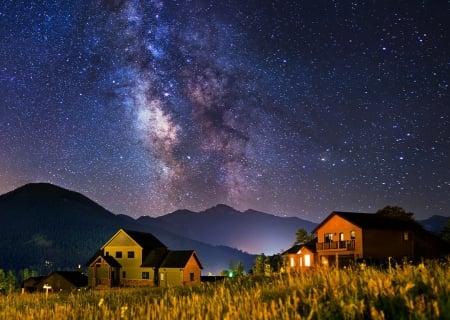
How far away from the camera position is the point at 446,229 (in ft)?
237

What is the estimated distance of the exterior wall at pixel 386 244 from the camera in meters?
57.1

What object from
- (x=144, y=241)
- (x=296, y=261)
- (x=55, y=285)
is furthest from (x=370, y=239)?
(x=55, y=285)

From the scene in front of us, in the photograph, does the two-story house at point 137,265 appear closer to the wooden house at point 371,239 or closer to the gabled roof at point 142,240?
the gabled roof at point 142,240

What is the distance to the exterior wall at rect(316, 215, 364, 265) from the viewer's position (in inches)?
2237

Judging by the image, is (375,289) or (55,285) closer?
(375,289)

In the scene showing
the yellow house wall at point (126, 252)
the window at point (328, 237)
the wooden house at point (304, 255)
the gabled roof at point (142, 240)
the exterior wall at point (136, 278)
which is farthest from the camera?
the gabled roof at point (142, 240)

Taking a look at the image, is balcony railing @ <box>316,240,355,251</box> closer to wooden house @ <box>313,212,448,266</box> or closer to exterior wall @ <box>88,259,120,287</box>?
wooden house @ <box>313,212,448,266</box>

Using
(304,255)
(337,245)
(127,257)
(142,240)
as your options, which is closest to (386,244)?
(337,245)

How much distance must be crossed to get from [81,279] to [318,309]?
277 ft

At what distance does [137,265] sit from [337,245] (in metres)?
31.7

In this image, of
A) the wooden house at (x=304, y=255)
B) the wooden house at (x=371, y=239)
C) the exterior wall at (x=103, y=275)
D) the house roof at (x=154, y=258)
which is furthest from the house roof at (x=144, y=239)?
the wooden house at (x=371, y=239)

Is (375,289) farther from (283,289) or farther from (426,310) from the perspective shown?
(283,289)

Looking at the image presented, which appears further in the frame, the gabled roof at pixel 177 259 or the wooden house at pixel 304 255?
the gabled roof at pixel 177 259

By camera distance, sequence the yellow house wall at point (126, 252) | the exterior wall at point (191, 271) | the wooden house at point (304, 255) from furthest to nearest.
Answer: the yellow house wall at point (126, 252)
the exterior wall at point (191, 271)
the wooden house at point (304, 255)
